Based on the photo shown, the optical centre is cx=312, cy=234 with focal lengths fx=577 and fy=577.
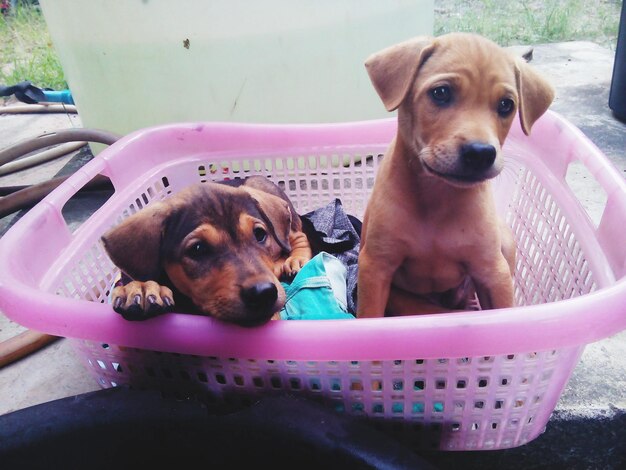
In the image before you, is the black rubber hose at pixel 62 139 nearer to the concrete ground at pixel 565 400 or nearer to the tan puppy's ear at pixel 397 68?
the concrete ground at pixel 565 400

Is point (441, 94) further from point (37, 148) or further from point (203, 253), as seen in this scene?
point (37, 148)

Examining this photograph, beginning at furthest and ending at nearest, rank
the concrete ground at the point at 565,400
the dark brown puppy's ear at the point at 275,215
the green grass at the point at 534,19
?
the green grass at the point at 534,19 → the dark brown puppy's ear at the point at 275,215 → the concrete ground at the point at 565,400

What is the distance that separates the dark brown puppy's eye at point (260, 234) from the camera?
59.3 inches

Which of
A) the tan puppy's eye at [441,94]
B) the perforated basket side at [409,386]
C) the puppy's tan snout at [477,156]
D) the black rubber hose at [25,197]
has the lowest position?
the black rubber hose at [25,197]

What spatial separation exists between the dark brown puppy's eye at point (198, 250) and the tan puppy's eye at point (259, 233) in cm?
14

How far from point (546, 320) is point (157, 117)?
183 centimetres

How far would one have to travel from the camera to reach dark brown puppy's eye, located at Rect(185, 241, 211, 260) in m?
→ 1.41

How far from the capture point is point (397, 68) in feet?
4.40

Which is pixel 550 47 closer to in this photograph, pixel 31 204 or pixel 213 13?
pixel 213 13

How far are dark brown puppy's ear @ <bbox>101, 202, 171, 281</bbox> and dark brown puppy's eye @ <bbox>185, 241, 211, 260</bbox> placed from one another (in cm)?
8

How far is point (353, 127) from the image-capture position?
203cm

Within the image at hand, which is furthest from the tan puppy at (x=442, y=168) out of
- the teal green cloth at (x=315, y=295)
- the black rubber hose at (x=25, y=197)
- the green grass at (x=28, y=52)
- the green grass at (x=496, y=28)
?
the green grass at (x=28, y=52)

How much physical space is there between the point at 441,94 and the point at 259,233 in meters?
0.58

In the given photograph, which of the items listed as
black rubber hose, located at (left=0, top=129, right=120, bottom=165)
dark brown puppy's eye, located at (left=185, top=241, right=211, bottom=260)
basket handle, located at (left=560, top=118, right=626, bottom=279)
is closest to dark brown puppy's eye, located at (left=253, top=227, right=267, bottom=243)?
dark brown puppy's eye, located at (left=185, top=241, right=211, bottom=260)
